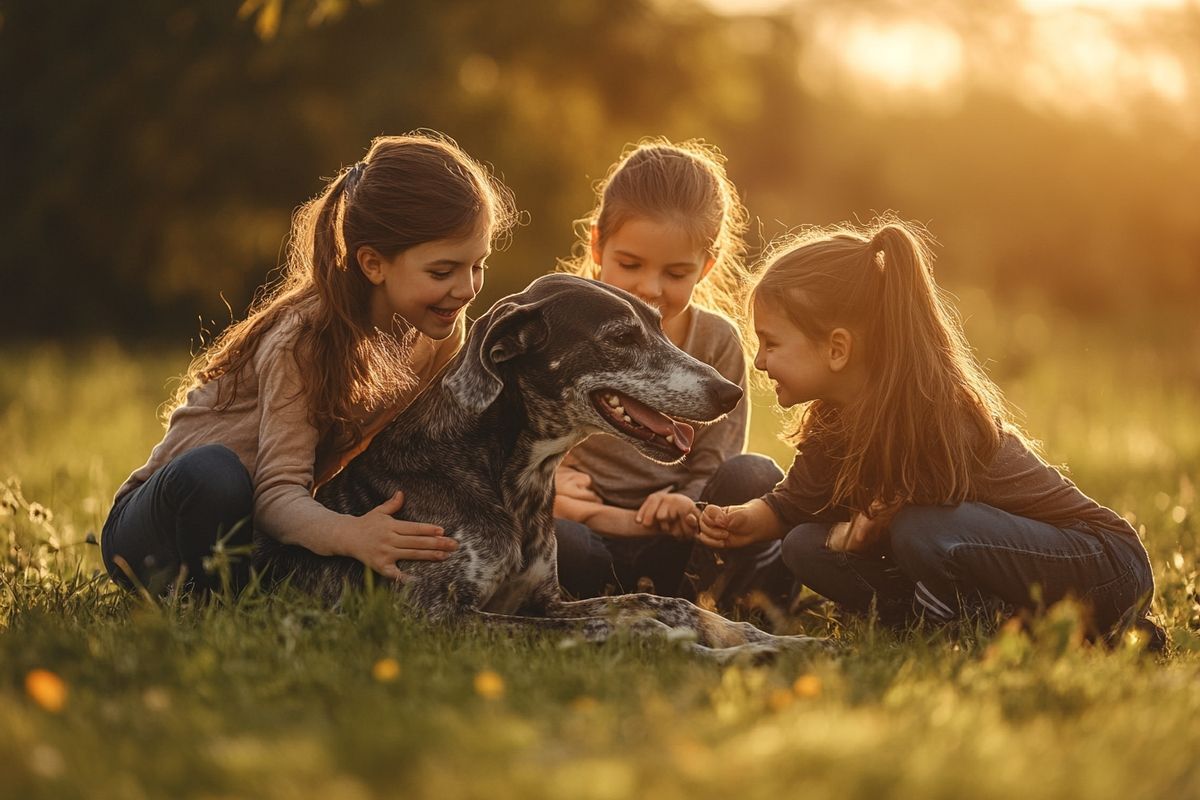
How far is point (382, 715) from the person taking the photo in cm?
281

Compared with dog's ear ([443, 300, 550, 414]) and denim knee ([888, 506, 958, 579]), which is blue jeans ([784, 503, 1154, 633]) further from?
dog's ear ([443, 300, 550, 414])

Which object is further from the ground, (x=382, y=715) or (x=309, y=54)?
(x=309, y=54)

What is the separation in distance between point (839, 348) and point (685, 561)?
129 cm

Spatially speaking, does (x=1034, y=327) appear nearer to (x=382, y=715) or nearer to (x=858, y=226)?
(x=858, y=226)

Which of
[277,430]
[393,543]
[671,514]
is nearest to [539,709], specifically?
[393,543]

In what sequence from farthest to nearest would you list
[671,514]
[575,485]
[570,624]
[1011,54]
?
[1011,54], [575,485], [671,514], [570,624]

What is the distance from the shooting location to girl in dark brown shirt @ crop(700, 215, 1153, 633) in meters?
4.32

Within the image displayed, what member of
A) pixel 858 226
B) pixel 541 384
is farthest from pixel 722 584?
pixel 858 226

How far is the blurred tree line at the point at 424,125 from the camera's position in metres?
17.1

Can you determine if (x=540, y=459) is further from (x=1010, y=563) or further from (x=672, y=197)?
(x=1010, y=563)

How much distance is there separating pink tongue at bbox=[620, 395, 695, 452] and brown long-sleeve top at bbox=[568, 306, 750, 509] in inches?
34.0

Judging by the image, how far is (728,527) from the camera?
4816 mm

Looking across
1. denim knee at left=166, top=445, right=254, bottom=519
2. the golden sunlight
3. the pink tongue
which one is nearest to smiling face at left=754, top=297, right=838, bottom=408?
the pink tongue

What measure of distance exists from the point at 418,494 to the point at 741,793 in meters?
2.30
